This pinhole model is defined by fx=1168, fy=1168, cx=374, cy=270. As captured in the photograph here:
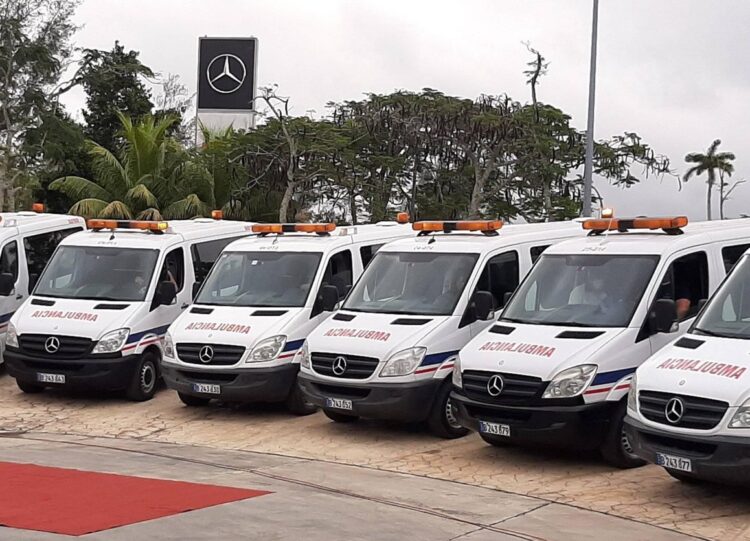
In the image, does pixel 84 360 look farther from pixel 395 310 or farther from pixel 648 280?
pixel 648 280

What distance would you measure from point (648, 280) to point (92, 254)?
25.5ft

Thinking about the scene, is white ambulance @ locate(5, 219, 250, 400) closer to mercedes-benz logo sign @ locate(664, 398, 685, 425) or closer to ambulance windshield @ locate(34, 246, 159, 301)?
ambulance windshield @ locate(34, 246, 159, 301)

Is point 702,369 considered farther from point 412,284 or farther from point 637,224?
point 412,284

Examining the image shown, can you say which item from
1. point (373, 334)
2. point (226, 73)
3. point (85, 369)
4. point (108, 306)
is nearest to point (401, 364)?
point (373, 334)

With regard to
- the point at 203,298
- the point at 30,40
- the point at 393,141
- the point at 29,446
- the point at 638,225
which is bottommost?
the point at 29,446

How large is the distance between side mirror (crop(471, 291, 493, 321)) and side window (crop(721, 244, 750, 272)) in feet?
7.88

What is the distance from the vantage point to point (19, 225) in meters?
16.8

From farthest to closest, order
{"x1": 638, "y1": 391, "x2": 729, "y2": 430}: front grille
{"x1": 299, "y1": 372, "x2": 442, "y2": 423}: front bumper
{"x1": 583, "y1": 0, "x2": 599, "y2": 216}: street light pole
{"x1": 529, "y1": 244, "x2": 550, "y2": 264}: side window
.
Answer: {"x1": 583, "y1": 0, "x2": 599, "y2": 216}: street light pole → {"x1": 529, "y1": 244, "x2": 550, "y2": 264}: side window → {"x1": 299, "y1": 372, "x2": 442, "y2": 423}: front bumper → {"x1": 638, "y1": 391, "x2": 729, "y2": 430}: front grille

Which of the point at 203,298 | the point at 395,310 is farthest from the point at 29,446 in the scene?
the point at 395,310

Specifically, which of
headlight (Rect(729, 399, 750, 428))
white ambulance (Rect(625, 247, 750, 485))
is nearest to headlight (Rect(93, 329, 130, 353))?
white ambulance (Rect(625, 247, 750, 485))

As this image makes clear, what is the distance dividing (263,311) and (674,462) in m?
6.05

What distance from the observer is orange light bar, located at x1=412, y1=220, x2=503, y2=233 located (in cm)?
1345

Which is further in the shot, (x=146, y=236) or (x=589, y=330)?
(x=146, y=236)

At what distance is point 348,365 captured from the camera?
39.6 feet
